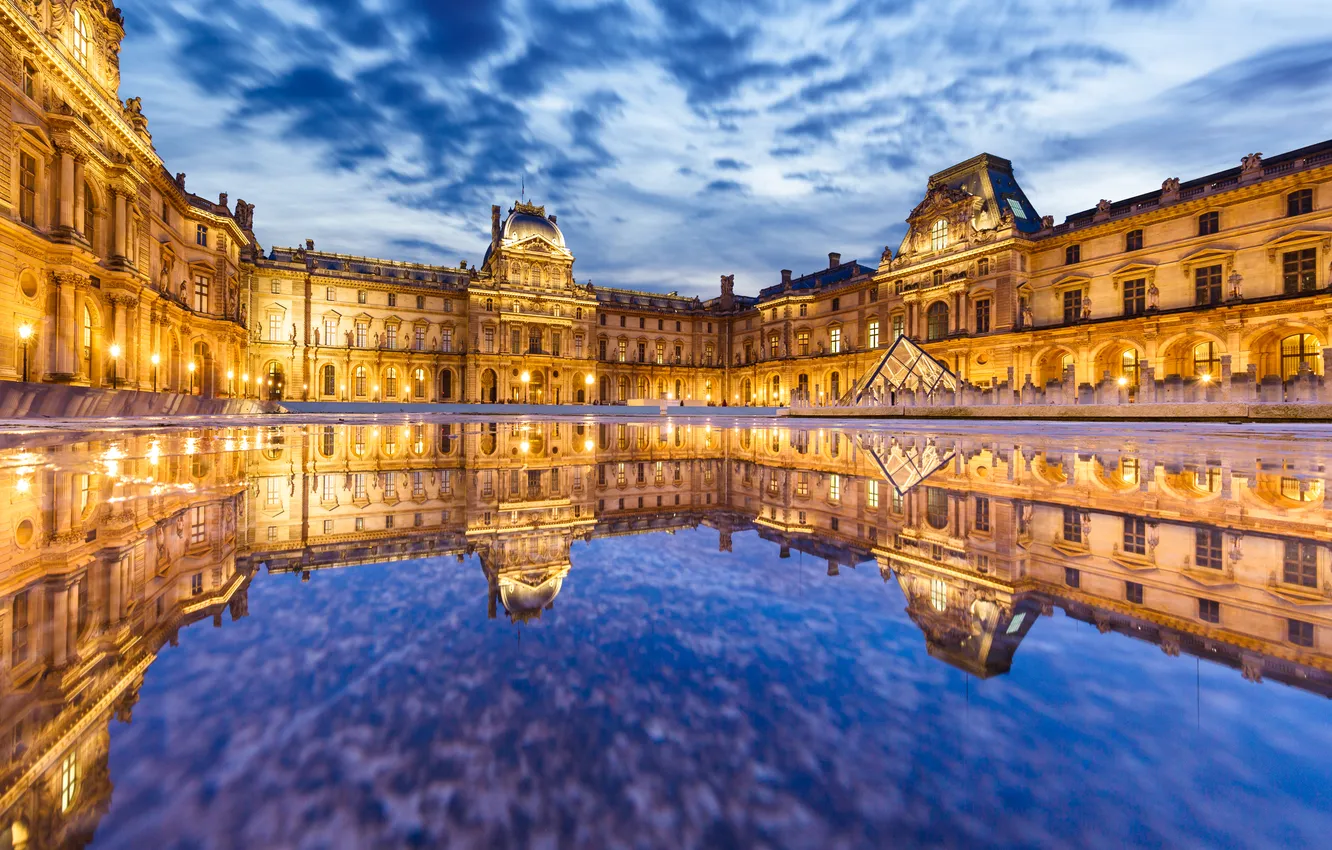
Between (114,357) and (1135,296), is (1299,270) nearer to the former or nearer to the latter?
(1135,296)

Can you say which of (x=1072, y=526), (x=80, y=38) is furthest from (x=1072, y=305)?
(x=80, y=38)

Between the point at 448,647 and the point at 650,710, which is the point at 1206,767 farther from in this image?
the point at 448,647

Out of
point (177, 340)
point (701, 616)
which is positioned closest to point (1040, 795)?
point (701, 616)

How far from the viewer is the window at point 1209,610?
168 cm

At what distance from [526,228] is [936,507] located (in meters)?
50.7

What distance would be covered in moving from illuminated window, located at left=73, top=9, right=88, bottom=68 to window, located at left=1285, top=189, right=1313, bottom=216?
45514 mm

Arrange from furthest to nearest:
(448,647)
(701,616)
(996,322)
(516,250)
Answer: (516,250)
(996,322)
(701,616)
(448,647)

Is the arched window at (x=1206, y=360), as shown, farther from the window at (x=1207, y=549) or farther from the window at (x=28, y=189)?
the window at (x=28, y=189)

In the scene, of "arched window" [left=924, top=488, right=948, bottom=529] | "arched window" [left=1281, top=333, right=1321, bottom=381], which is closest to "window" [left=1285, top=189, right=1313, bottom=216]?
"arched window" [left=1281, top=333, right=1321, bottom=381]

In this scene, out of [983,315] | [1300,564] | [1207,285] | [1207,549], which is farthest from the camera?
[983,315]

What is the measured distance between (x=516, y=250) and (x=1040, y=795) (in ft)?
169

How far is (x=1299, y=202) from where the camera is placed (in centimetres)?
2600

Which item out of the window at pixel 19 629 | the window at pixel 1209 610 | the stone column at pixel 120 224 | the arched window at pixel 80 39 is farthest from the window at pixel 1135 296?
the arched window at pixel 80 39

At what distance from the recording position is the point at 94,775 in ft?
3.03
